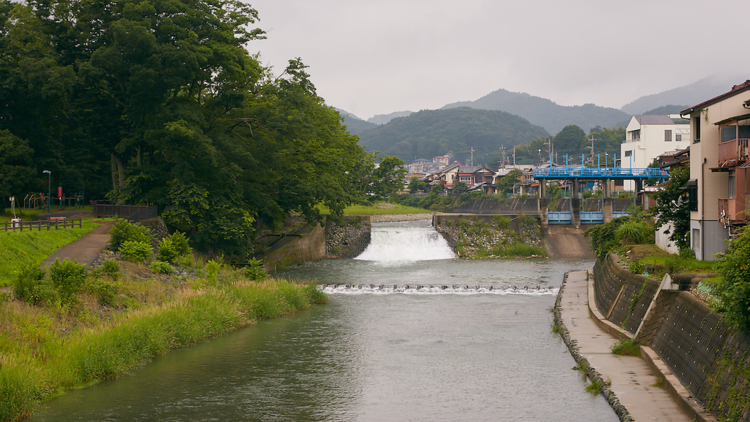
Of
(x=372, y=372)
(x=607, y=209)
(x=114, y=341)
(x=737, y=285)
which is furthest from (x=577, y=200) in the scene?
(x=737, y=285)

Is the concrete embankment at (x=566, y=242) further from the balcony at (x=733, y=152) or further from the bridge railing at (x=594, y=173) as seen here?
the balcony at (x=733, y=152)

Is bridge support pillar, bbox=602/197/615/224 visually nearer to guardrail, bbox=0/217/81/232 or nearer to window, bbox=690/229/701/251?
window, bbox=690/229/701/251

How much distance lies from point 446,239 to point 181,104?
85.0ft

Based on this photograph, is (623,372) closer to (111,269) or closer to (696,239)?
(696,239)

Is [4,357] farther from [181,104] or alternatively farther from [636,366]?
[181,104]

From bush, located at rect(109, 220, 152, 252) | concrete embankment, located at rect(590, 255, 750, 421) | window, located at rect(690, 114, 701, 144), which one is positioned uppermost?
window, located at rect(690, 114, 701, 144)

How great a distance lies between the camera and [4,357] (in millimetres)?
15375

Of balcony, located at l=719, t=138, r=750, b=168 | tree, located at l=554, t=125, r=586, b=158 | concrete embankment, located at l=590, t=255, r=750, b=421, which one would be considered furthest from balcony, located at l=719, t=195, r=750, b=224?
tree, located at l=554, t=125, r=586, b=158

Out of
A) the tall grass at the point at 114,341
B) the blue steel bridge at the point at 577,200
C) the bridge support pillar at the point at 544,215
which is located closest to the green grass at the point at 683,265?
the tall grass at the point at 114,341

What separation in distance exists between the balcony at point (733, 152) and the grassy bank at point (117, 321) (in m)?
17.8

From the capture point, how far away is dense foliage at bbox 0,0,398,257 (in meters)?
36.4

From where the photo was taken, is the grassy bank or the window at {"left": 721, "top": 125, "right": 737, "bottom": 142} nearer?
the grassy bank

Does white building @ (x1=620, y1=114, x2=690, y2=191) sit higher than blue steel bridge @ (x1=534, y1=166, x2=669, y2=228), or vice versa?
white building @ (x1=620, y1=114, x2=690, y2=191)

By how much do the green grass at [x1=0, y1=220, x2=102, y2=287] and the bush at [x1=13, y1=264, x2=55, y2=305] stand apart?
7.24 feet
